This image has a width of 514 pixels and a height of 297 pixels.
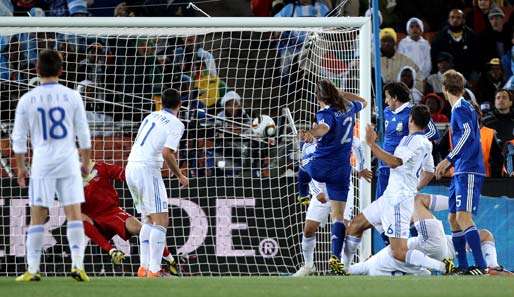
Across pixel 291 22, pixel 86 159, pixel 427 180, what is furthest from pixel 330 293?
pixel 291 22

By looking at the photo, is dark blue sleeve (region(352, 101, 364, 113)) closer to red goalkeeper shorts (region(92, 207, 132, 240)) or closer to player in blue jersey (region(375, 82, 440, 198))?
player in blue jersey (region(375, 82, 440, 198))

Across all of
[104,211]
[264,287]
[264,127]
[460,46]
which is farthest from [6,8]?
[264,287]

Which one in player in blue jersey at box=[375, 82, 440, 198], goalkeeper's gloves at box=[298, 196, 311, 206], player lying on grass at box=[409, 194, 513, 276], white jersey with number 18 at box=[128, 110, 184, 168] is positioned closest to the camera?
white jersey with number 18 at box=[128, 110, 184, 168]

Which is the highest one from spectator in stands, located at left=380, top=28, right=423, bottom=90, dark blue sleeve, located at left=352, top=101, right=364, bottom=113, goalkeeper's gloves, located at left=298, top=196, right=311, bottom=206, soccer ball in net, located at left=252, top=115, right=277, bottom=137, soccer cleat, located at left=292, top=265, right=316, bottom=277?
spectator in stands, located at left=380, top=28, right=423, bottom=90

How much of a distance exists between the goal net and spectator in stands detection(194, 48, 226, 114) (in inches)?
0.8

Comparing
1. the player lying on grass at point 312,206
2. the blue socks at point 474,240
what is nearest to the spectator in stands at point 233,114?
the player lying on grass at point 312,206

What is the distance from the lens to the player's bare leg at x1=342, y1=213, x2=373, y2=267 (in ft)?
50.1

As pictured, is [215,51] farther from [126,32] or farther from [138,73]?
[126,32]

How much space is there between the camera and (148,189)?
560 inches

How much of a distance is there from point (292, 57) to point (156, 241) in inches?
169

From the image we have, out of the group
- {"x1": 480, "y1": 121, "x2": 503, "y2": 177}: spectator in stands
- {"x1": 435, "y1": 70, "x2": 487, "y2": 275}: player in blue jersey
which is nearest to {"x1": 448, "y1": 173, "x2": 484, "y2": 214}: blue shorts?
{"x1": 435, "y1": 70, "x2": 487, "y2": 275}: player in blue jersey

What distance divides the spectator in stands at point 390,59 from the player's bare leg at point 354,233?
18.0 ft

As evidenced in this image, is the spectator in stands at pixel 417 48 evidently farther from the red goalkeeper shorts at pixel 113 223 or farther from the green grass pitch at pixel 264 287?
the green grass pitch at pixel 264 287

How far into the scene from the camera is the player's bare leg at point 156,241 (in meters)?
14.2
